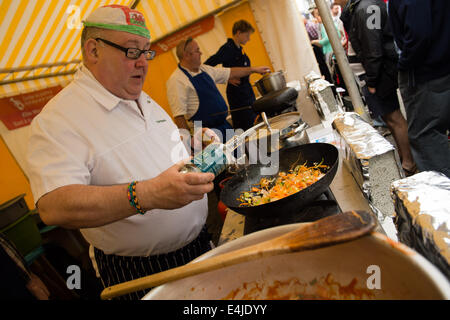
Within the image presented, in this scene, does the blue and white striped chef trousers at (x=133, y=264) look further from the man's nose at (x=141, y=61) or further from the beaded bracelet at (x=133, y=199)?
the man's nose at (x=141, y=61)

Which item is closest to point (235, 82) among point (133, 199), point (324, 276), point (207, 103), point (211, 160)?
point (207, 103)

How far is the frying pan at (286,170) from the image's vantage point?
40.1 inches

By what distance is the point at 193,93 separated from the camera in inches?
136

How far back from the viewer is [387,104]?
344 centimetres

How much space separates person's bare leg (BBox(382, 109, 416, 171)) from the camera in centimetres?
336

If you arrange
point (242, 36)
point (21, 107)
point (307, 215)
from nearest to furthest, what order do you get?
1. point (307, 215)
2. point (242, 36)
3. point (21, 107)

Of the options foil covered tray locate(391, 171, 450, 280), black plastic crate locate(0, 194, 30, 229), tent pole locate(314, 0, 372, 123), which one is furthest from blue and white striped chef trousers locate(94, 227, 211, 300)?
tent pole locate(314, 0, 372, 123)

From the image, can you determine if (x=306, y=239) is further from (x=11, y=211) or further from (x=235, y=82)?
(x=235, y=82)

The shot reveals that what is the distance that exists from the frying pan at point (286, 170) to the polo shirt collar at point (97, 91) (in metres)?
0.76

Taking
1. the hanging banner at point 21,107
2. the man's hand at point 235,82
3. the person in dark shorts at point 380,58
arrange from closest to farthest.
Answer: the person in dark shorts at point 380,58 < the man's hand at point 235,82 < the hanging banner at point 21,107

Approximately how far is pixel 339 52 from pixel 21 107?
5.80 metres

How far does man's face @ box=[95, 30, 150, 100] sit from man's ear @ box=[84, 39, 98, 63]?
24mm

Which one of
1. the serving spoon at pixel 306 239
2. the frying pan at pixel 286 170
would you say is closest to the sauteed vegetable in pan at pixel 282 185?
the frying pan at pixel 286 170

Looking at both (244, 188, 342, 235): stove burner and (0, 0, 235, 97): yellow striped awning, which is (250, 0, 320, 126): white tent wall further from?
(244, 188, 342, 235): stove burner
